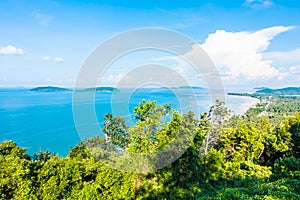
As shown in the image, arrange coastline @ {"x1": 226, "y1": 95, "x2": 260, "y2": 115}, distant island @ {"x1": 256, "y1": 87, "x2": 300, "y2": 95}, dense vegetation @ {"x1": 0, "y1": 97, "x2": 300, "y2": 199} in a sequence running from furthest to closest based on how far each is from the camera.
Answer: distant island @ {"x1": 256, "y1": 87, "x2": 300, "y2": 95}
coastline @ {"x1": 226, "y1": 95, "x2": 260, "y2": 115}
dense vegetation @ {"x1": 0, "y1": 97, "x2": 300, "y2": 199}

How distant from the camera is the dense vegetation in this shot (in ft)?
18.8

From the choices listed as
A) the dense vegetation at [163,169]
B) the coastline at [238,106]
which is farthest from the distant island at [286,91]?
the dense vegetation at [163,169]

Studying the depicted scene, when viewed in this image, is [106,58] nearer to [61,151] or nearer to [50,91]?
[61,151]

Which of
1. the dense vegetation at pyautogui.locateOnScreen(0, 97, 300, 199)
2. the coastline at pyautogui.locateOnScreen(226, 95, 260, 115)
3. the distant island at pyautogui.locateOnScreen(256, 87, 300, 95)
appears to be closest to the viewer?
the dense vegetation at pyautogui.locateOnScreen(0, 97, 300, 199)

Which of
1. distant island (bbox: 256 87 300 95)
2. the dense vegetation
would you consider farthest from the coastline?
distant island (bbox: 256 87 300 95)

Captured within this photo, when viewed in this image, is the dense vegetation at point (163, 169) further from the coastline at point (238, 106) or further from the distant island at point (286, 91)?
the distant island at point (286, 91)

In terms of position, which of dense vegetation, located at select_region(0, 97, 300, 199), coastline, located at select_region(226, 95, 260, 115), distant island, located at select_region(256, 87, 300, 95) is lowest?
coastline, located at select_region(226, 95, 260, 115)

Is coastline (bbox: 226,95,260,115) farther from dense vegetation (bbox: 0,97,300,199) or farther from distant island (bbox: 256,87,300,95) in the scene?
distant island (bbox: 256,87,300,95)

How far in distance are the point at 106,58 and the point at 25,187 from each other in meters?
4.35

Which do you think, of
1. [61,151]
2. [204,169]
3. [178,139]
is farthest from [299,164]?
[61,151]

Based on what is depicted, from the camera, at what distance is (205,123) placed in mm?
15039

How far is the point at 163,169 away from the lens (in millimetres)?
8352

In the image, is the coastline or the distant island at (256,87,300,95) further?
the distant island at (256,87,300,95)

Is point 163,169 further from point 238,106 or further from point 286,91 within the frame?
point 286,91
